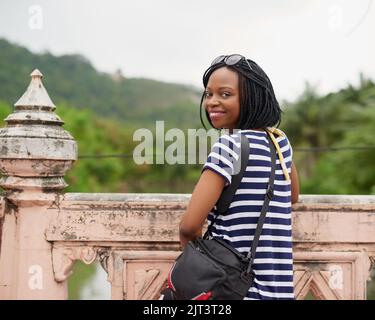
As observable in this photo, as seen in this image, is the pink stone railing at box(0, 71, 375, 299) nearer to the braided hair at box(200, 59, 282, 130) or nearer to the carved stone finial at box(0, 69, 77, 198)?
the carved stone finial at box(0, 69, 77, 198)

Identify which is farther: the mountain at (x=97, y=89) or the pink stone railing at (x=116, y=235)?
the mountain at (x=97, y=89)

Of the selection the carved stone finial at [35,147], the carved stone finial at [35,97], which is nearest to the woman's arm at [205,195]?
the carved stone finial at [35,147]

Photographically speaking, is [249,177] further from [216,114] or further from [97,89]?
[97,89]

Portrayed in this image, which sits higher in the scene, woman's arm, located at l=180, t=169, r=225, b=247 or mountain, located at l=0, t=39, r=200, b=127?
mountain, located at l=0, t=39, r=200, b=127

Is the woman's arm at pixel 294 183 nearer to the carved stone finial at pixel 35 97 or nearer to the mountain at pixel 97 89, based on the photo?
the carved stone finial at pixel 35 97

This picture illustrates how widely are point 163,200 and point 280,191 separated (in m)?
0.90

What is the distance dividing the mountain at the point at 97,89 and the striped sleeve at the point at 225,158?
1717 inches

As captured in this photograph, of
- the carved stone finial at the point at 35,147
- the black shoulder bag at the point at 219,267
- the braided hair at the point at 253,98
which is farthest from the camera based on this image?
the carved stone finial at the point at 35,147

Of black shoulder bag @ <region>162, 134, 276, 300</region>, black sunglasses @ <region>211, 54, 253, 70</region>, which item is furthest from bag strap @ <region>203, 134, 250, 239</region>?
black sunglasses @ <region>211, 54, 253, 70</region>

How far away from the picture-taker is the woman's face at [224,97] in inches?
88.0

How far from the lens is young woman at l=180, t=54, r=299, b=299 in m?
2.06

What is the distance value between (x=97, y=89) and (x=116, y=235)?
6708cm

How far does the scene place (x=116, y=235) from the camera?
2.94 meters
